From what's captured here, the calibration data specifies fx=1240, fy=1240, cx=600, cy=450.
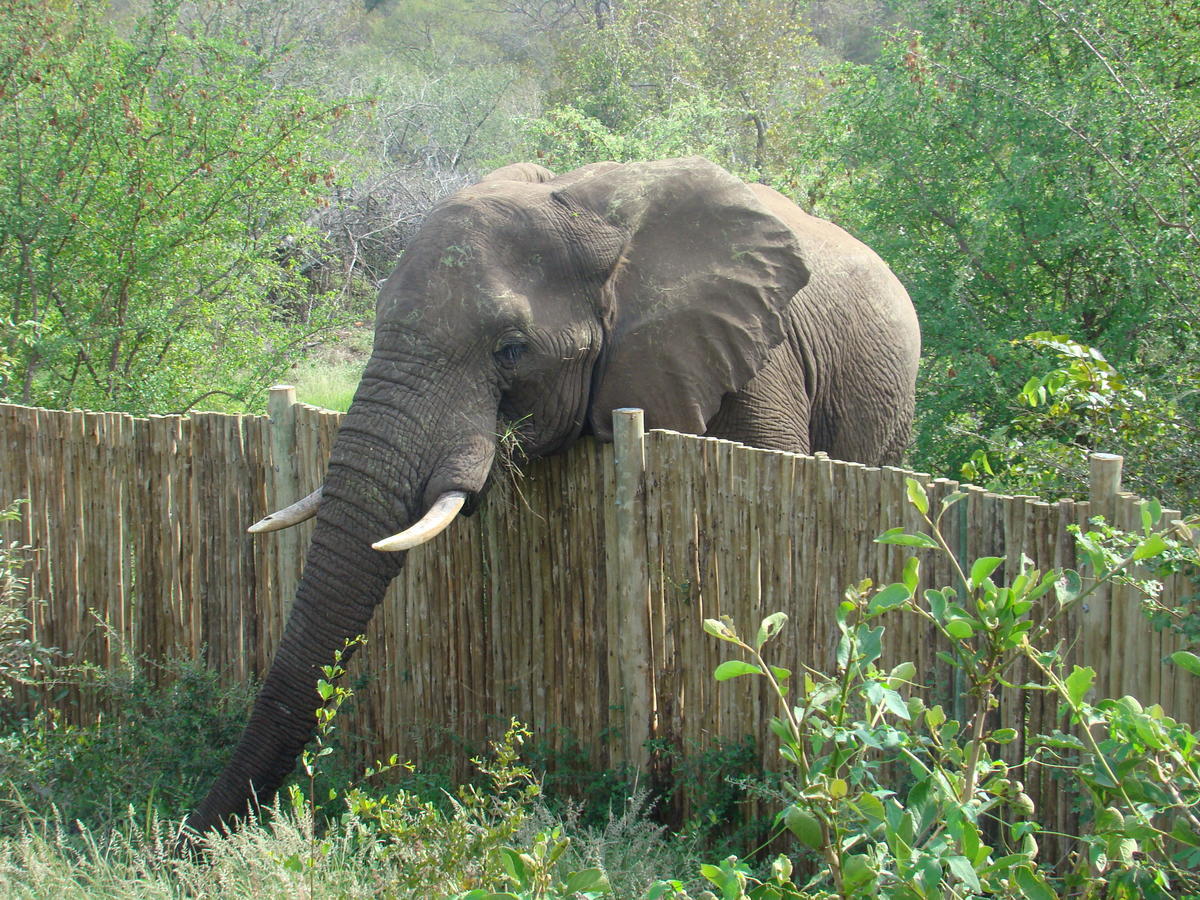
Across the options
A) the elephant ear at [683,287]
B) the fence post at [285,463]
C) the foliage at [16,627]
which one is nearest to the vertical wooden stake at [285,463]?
the fence post at [285,463]

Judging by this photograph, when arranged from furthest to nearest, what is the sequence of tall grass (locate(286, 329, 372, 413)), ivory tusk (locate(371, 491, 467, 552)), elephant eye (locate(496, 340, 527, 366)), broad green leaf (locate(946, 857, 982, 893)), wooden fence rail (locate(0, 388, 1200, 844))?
tall grass (locate(286, 329, 372, 413)) < elephant eye (locate(496, 340, 527, 366)) < ivory tusk (locate(371, 491, 467, 552)) < wooden fence rail (locate(0, 388, 1200, 844)) < broad green leaf (locate(946, 857, 982, 893))

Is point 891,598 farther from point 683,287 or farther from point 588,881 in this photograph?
point 683,287

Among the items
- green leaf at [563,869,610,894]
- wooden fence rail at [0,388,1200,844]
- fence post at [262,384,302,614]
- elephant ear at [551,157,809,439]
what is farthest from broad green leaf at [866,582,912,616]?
fence post at [262,384,302,614]

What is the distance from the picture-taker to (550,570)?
5312 millimetres

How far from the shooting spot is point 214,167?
9.32 meters

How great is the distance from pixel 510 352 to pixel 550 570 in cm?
97

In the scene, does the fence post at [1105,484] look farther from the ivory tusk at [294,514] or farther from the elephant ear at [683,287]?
the ivory tusk at [294,514]

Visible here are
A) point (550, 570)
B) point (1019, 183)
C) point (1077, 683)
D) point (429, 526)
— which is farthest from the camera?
point (1019, 183)

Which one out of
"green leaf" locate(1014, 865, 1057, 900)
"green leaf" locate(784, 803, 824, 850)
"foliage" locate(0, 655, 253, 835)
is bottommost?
"foliage" locate(0, 655, 253, 835)

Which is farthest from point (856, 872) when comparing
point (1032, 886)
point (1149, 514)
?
point (1149, 514)

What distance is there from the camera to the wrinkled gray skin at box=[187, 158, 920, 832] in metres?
4.77

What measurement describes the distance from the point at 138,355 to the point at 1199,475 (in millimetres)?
7252

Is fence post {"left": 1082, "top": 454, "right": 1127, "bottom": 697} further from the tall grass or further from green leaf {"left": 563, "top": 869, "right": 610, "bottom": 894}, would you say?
the tall grass

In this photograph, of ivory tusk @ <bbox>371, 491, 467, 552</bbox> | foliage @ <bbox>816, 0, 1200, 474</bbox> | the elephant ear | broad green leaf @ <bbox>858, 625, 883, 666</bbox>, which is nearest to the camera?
broad green leaf @ <bbox>858, 625, 883, 666</bbox>
